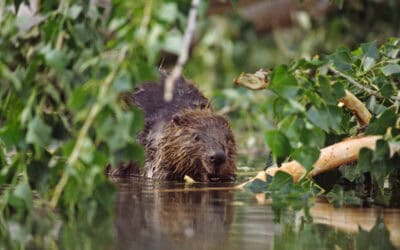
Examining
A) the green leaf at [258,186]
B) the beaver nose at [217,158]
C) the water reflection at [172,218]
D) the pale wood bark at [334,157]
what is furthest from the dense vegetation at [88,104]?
the beaver nose at [217,158]

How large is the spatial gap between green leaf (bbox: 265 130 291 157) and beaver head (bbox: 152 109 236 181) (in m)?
3.01

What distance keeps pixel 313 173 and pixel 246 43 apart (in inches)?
212

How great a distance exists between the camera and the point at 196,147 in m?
6.20

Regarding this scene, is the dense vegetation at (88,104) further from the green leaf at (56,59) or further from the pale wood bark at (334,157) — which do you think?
the pale wood bark at (334,157)

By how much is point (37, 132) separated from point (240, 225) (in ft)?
3.88

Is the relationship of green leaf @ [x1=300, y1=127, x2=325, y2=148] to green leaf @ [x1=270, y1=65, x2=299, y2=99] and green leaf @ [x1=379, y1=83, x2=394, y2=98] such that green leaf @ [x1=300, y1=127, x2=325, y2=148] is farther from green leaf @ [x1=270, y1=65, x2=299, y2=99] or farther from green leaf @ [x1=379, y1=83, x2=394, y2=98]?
green leaf @ [x1=379, y1=83, x2=394, y2=98]

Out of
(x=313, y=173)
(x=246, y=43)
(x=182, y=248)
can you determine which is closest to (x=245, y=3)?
(x=246, y=43)

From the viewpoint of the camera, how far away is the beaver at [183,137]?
6.07m

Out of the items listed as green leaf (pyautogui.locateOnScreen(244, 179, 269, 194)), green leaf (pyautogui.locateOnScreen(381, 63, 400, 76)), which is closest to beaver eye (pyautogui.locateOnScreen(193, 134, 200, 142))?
green leaf (pyautogui.locateOnScreen(244, 179, 269, 194))

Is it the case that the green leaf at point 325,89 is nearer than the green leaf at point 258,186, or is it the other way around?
the green leaf at point 325,89

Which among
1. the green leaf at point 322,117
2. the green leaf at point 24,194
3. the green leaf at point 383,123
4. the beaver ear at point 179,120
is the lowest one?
the green leaf at point 24,194

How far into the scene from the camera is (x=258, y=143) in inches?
343

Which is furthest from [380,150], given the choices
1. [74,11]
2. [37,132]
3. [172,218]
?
[37,132]

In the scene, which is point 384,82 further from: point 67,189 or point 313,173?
point 67,189
